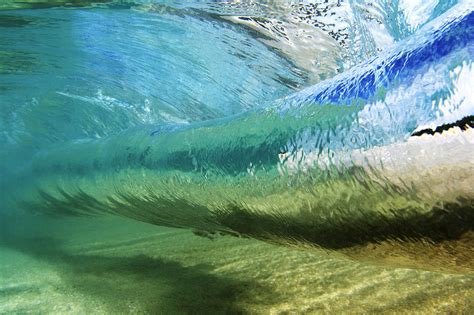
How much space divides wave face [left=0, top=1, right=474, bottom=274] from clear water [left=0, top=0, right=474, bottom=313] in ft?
0.03

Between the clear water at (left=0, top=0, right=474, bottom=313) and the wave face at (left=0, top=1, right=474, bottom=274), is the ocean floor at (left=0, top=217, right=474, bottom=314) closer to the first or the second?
the clear water at (left=0, top=0, right=474, bottom=313)

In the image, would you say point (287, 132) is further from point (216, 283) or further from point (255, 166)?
point (216, 283)

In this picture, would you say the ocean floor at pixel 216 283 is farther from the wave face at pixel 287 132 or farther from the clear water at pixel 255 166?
the wave face at pixel 287 132

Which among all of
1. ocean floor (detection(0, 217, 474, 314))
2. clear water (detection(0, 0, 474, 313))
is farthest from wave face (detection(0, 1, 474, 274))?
ocean floor (detection(0, 217, 474, 314))

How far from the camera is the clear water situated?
4.50ft

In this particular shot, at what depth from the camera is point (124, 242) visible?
629cm

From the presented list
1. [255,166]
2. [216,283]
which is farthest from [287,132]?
[216,283]

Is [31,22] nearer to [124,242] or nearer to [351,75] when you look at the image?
[124,242]

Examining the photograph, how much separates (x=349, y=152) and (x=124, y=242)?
5.51 meters

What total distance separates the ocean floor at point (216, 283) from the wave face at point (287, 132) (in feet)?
1.98

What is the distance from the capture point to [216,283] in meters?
3.46

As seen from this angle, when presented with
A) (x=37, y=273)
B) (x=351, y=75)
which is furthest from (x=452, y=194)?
(x=37, y=273)

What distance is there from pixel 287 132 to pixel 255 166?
0.27m

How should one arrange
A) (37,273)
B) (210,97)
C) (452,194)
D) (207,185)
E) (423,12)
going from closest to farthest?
(452,194), (207,185), (37,273), (423,12), (210,97)
